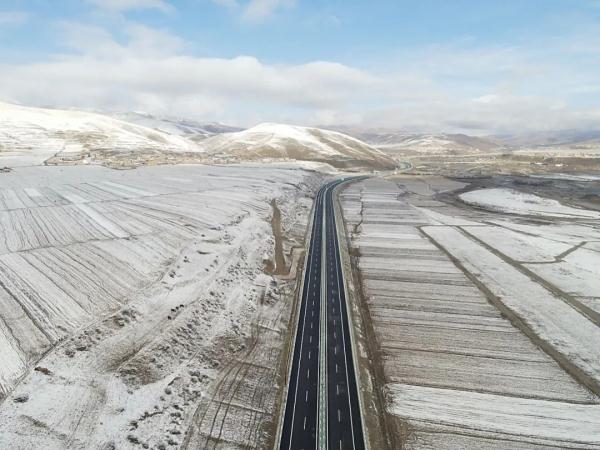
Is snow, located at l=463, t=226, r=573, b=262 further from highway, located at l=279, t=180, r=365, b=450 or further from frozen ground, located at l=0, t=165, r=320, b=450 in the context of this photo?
frozen ground, located at l=0, t=165, r=320, b=450

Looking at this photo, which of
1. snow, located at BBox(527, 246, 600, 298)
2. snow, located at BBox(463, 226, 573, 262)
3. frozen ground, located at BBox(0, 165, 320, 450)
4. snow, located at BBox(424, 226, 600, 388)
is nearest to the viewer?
frozen ground, located at BBox(0, 165, 320, 450)

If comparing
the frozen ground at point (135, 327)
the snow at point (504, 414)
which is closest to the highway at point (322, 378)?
the frozen ground at point (135, 327)

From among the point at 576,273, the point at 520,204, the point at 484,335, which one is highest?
the point at 520,204

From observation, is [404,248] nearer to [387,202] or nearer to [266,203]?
[266,203]

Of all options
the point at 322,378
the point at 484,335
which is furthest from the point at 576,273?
the point at 322,378

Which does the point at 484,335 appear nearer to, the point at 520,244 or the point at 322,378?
the point at 322,378

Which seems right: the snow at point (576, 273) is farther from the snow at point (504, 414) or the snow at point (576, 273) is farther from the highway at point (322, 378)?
the highway at point (322, 378)

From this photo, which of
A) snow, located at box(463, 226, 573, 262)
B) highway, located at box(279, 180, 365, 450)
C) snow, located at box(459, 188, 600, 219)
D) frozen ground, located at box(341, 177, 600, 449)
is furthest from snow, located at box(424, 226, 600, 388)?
snow, located at box(459, 188, 600, 219)
